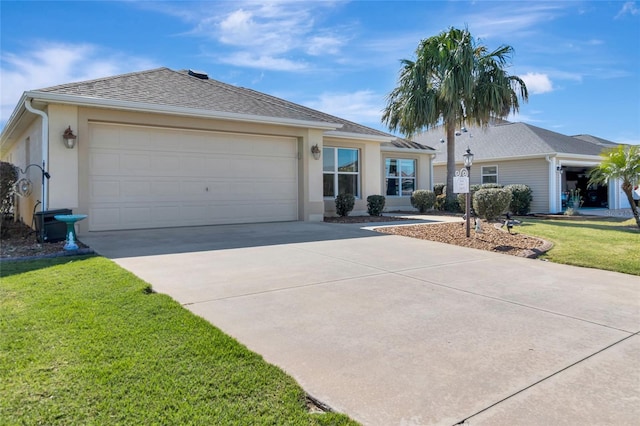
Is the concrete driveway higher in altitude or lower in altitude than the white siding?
lower

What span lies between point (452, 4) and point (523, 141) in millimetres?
12150

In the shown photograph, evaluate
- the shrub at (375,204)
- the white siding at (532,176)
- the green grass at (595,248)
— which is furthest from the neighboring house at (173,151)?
the white siding at (532,176)

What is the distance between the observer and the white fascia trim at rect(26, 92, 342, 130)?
8836mm

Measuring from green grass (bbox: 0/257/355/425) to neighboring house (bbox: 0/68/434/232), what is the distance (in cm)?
→ 623

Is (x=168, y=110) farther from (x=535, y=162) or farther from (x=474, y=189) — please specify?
(x=535, y=162)

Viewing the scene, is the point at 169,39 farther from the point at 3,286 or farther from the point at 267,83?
the point at 3,286

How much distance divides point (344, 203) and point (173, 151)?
5866mm

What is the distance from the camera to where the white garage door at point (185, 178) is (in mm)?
10000

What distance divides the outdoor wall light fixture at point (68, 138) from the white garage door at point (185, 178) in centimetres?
60

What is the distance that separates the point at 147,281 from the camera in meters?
5.07

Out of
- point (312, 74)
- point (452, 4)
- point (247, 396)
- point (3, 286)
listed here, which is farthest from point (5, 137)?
point (247, 396)

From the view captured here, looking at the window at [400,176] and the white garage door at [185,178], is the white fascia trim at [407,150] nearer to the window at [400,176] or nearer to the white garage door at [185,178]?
the window at [400,176]

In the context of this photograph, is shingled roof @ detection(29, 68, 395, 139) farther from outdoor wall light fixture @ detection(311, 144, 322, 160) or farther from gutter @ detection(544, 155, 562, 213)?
gutter @ detection(544, 155, 562, 213)

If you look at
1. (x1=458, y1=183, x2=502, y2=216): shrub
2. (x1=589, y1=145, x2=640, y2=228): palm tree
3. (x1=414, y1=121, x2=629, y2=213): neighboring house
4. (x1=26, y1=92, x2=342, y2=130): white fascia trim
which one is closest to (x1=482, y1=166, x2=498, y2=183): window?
(x1=414, y1=121, x2=629, y2=213): neighboring house
